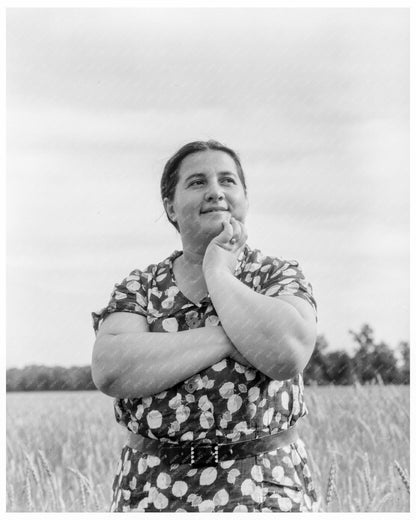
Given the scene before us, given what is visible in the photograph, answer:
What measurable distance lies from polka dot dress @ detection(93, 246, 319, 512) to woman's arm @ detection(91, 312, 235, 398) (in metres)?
0.04

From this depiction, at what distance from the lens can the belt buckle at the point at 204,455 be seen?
2.26 meters

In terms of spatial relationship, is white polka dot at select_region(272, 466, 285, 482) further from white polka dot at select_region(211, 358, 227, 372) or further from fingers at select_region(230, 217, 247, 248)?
fingers at select_region(230, 217, 247, 248)

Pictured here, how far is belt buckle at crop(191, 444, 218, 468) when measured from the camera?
2.26 metres

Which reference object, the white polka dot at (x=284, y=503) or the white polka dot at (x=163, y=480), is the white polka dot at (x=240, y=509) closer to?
the white polka dot at (x=284, y=503)

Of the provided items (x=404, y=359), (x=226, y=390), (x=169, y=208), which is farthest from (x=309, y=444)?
(x=226, y=390)

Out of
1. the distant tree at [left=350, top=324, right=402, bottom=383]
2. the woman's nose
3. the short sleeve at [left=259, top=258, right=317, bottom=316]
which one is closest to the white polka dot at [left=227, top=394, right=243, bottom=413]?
the short sleeve at [left=259, top=258, right=317, bottom=316]

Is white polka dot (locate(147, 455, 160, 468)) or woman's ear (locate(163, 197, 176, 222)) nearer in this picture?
white polka dot (locate(147, 455, 160, 468))

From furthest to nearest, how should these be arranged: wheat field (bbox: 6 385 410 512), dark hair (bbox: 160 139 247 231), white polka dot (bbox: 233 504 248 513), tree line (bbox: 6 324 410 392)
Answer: tree line (bbox: 6 324 410 392)
wheat field (bbox: 6 385 410 512)
dark hair (bbox: 160 139 247 231)
white polka dot (bbox: 233 504 248 513)

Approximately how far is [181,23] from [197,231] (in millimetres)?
1509

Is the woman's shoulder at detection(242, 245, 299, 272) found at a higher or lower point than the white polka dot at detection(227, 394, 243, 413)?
higher

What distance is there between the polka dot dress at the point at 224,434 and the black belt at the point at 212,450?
0.05ft

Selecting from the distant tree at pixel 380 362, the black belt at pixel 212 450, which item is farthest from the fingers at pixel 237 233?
the distant tree at pixel 380 362

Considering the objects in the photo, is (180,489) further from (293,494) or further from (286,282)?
(286,282)

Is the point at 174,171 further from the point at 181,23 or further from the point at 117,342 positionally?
the point at 181,23
